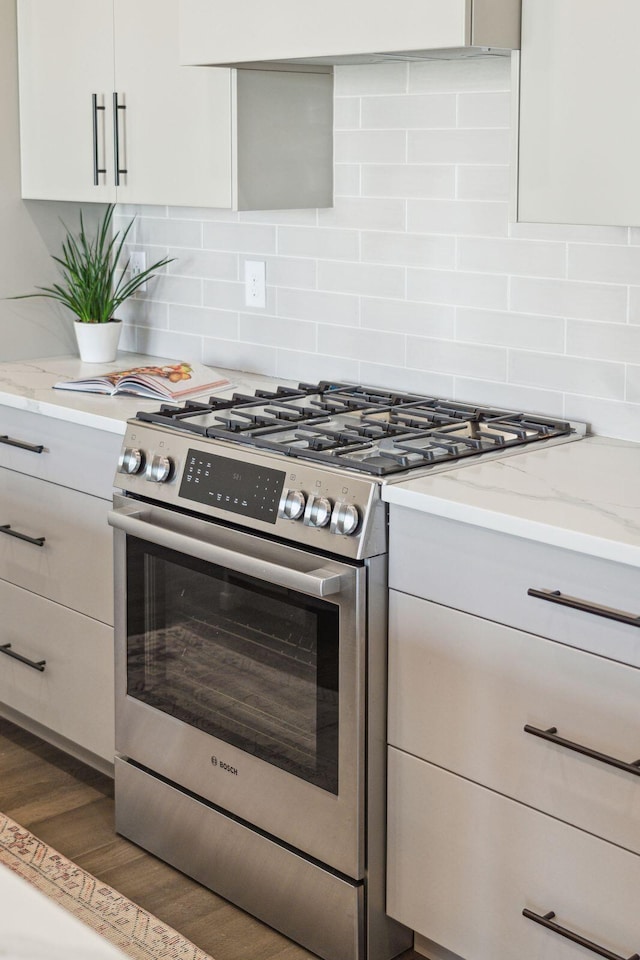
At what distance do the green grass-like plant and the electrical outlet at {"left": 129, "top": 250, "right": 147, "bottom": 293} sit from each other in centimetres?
2

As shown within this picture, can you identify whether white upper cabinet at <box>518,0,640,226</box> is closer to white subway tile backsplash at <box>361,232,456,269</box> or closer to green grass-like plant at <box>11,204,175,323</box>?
white subway tile backsplash at <box>361,232,456,269</box>

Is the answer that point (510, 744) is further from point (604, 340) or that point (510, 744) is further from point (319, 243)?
point (319, 243)

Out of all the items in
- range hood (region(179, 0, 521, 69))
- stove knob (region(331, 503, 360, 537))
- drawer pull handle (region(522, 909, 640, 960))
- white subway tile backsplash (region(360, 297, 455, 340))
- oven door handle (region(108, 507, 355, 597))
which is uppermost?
range hood (region(179, 0, 521, 69))

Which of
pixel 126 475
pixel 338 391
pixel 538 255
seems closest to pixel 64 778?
pixel 126 475

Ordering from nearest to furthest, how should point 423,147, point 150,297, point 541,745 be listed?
point 541,745
point 423,147
point 150,297

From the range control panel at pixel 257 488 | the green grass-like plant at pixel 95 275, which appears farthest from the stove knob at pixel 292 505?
the green grass-like plant at pixel 95 275

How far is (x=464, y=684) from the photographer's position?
2.03 meters

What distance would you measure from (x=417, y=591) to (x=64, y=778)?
141 centimetres

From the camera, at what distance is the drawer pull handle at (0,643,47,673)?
3080 mm

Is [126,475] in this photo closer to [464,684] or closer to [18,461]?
[18,461]

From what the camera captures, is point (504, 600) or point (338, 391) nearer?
point (504, 600)

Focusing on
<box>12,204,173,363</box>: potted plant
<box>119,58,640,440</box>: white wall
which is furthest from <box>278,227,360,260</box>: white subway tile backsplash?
<box>12,204,173,363</box>: potted plant

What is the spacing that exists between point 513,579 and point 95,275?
1.91 meters

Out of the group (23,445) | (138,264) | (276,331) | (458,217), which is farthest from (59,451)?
(458,217)
